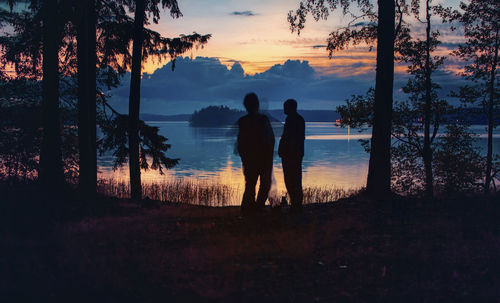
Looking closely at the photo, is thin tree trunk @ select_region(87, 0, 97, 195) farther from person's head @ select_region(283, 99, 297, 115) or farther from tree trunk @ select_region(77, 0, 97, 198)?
person's head @ select_region(283, 99, 297, 115)

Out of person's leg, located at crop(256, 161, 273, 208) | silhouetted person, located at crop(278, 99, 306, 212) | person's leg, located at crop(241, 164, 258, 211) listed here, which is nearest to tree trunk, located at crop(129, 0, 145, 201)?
person's leg, located at crop(241, 164, 258, 211)

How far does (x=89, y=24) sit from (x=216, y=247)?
8.97 metres

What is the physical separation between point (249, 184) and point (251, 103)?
1.76 meters

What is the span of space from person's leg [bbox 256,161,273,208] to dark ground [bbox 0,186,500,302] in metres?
0.41

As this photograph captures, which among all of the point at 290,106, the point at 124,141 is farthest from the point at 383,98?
Result: the point at 124,141

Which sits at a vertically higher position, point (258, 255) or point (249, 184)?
point (249, 184)

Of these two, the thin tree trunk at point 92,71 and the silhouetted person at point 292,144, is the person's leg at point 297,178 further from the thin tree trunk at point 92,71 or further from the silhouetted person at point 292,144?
the thin tree trunk at point 92,71

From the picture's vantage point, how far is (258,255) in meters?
6.35

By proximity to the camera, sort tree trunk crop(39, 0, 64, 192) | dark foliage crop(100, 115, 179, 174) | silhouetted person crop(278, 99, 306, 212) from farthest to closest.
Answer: dark foliage crop(100, 115, 179, 174)
tree trunk crop(39, 0, 64, 192)
silhouetted person crop(278, 99, 306, 212)

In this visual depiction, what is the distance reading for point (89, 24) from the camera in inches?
478

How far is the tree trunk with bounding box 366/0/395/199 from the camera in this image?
35.9 feet

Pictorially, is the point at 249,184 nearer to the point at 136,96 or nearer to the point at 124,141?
the point at 136,96

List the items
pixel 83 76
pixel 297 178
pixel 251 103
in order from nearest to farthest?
A: pixel 251 103 < pixel 297 178 < pixel 83 76

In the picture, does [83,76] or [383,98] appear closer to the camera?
[383,98]
